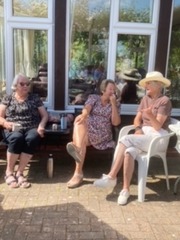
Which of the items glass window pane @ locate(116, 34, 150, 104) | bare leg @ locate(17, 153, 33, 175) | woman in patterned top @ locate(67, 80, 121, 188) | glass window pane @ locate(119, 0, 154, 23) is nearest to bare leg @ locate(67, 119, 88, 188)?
woman in patterned top @ locate(67, 80, 121, 188)

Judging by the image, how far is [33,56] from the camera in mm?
4340

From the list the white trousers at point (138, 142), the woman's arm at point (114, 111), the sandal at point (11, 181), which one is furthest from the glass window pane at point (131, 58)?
the sandal at point (11, 181)

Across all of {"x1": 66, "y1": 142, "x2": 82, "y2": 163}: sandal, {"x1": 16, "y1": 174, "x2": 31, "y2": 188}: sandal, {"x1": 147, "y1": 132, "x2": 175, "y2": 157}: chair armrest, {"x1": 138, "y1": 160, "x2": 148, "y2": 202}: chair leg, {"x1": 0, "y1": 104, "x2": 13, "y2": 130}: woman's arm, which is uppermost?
{"x1": 0, "y1": 104, "x2": 13, "y2": 130}: woman's arm

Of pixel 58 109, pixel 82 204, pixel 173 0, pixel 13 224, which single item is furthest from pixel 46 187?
pixel 173 0

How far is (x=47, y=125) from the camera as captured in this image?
3.94 m

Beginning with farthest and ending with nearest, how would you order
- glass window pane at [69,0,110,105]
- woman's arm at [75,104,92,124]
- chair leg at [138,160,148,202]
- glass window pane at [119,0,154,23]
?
glass window pane at [69,0,110,105]
glass window pane at [119,0,154,23]
woman's arm at [75,104,92,124]
chair leg at [138,160,148,202]

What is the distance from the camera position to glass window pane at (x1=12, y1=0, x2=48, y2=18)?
4.11 metres

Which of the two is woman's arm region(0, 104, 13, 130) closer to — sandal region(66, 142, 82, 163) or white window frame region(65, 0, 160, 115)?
sandal region(66, 142, 82, 163)

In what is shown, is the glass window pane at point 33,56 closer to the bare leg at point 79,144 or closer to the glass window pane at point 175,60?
the bare leg at point 79,144

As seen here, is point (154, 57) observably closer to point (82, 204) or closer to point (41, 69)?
point (41, 69)

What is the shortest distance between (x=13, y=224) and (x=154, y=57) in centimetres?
287

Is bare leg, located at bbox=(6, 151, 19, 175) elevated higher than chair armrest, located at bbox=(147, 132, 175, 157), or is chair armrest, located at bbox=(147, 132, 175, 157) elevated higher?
chair armrest, located at bbox=(147, 132, 175, 157)

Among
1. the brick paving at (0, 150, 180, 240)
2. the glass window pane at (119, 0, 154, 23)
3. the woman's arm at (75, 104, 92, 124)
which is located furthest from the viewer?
the glass window pane at (119, 0, 154, 23)

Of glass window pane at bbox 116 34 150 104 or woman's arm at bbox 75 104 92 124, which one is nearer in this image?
woman's arm at bbox 75 104 92 124
